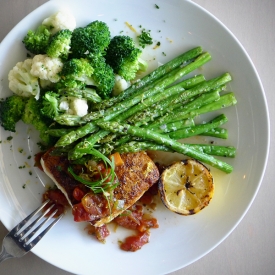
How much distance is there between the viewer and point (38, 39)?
4.22 meters

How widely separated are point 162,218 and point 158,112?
158 cm

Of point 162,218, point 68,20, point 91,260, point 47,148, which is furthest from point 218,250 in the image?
point 68,20

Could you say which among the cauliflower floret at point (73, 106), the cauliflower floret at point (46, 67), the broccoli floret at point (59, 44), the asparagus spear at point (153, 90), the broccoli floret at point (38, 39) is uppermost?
the broccoli floret at point (38, 39)

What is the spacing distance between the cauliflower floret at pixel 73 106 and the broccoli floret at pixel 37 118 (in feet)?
0.95

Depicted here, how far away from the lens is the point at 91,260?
4.67 meters

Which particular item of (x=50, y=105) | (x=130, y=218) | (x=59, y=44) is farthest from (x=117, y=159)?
(x=59, y=44)

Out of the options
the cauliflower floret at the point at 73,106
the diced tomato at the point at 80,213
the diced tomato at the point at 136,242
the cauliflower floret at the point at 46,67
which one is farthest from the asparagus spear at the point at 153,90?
the diced tomato at the point at 136,242

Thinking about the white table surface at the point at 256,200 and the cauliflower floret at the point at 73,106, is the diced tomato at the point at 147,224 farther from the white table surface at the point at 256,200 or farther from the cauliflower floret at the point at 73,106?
the cauliflower floret at the point at 73,106

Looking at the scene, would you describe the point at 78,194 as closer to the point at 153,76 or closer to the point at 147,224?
the point at 147,224

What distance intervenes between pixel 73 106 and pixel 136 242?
2144 millimetres

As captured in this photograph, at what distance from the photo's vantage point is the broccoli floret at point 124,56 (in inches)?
173

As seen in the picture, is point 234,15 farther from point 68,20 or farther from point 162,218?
point 162,218

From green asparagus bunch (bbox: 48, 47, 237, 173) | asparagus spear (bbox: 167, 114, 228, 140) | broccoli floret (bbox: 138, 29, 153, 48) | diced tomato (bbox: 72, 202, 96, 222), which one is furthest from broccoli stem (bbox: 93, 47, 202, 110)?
diced tomato (bbox: 72, 202, 96, 222)

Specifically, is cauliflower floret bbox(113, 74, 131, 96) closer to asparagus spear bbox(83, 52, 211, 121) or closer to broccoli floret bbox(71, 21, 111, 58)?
asparagus spear bbox(83, 52, 211, 121)
